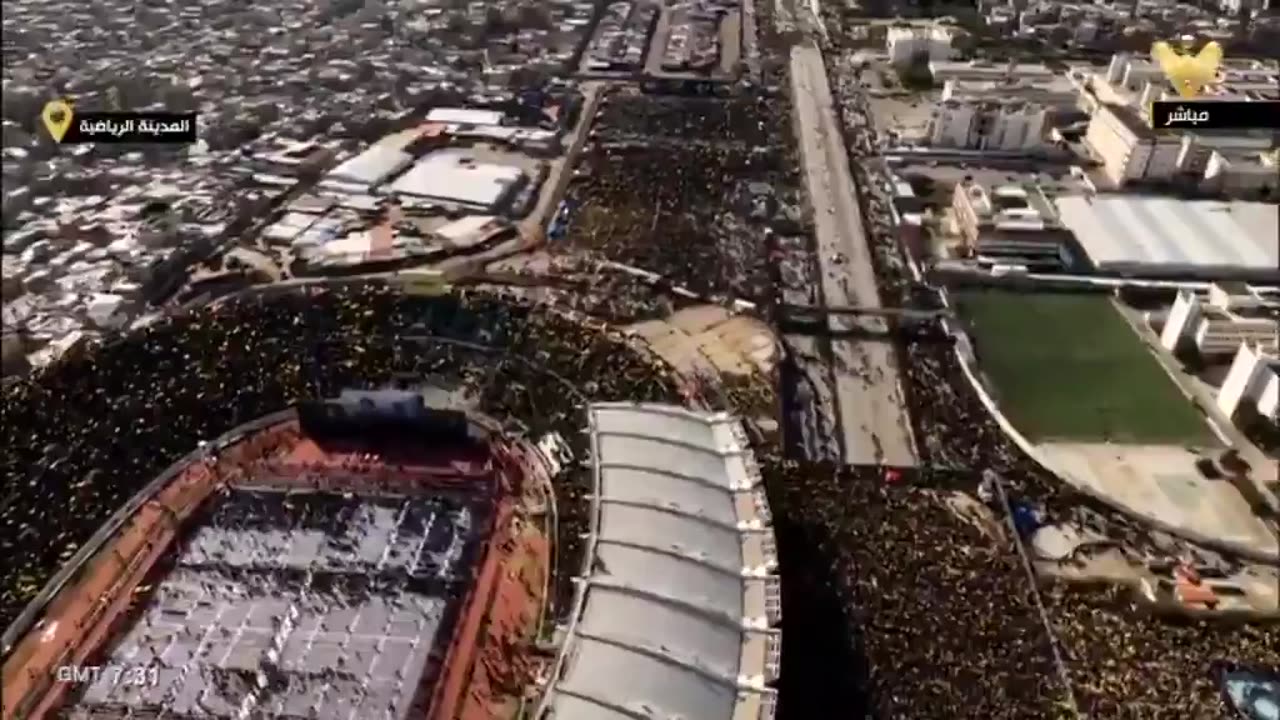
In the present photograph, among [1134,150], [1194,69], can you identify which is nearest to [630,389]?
Result: [1194,69]

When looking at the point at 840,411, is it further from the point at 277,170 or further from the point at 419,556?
the point at 277,170

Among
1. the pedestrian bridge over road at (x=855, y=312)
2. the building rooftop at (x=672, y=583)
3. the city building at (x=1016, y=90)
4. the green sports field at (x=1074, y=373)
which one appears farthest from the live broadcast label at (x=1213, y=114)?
the city building at (x=1016, y=90)

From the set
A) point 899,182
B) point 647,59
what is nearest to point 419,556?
point 899,182

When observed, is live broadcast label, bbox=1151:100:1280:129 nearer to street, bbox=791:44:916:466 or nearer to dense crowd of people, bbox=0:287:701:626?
street, bbox=791:44:916:466

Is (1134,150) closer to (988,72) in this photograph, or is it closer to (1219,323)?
(988,72)

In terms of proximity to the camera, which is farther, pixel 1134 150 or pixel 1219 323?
pixel 1134 150

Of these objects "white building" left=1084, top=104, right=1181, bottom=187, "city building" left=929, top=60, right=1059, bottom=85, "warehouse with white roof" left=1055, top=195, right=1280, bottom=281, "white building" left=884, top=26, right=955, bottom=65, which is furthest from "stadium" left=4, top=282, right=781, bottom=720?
"white building" left=884, top=26, right=955, bottom=65
